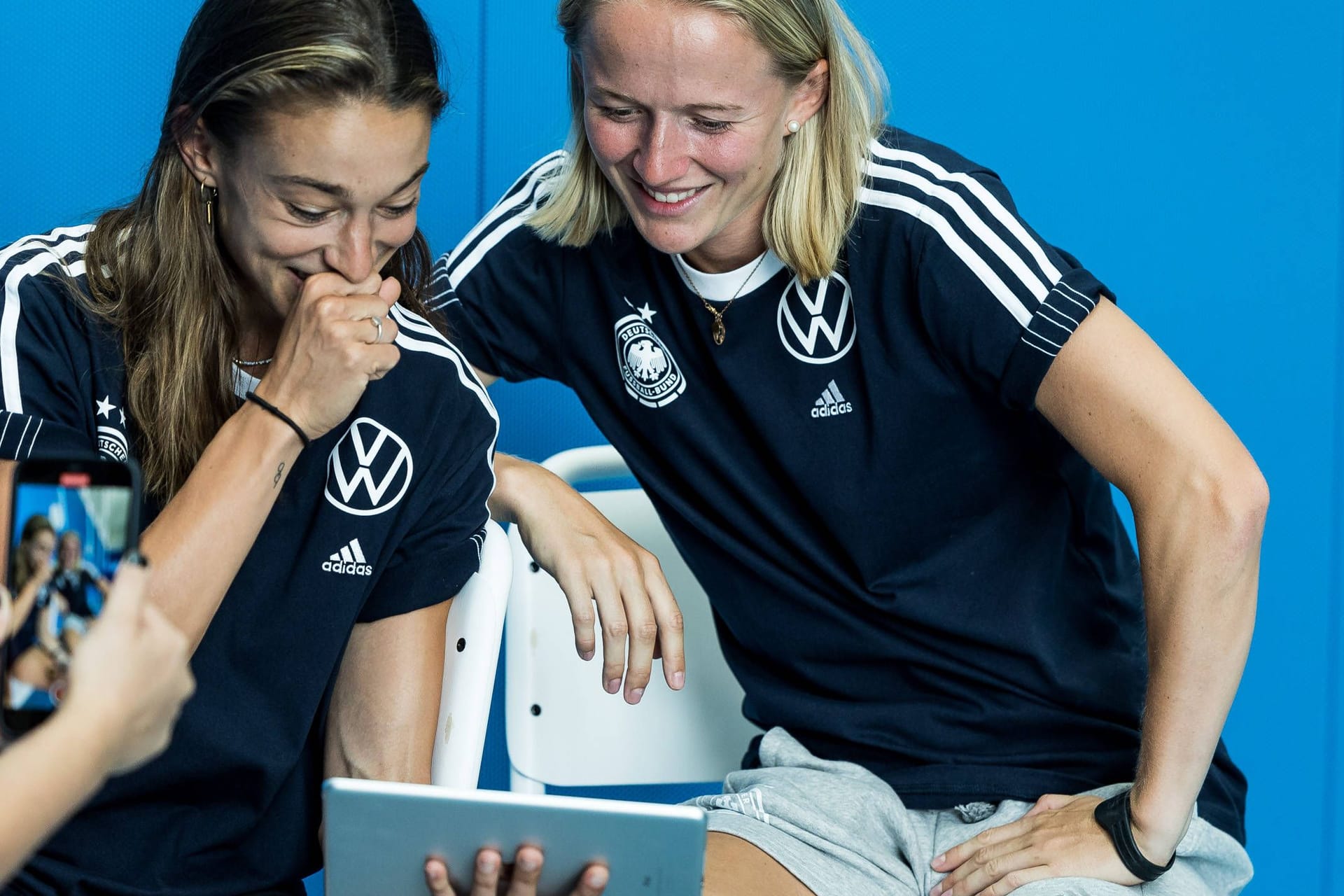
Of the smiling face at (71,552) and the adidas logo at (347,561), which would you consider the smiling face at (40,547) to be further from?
the adidas logo at (347,561)

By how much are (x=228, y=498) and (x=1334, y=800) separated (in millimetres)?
1729

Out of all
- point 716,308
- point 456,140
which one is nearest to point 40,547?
point 716,308

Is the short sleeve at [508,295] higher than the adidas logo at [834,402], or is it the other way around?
the short sleeve at [508,295]

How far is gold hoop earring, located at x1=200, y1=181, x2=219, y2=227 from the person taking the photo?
1.18m

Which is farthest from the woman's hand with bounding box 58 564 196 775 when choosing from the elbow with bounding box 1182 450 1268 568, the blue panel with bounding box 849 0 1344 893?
the blue panel with bounding box 849 0 1344 893

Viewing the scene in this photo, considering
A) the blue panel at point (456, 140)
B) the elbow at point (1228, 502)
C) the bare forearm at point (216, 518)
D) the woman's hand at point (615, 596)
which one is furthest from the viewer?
the blue panel at point (456, 140)

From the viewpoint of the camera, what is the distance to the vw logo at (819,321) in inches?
51.8

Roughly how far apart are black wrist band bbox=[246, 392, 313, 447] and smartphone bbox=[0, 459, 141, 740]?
315 millimetres

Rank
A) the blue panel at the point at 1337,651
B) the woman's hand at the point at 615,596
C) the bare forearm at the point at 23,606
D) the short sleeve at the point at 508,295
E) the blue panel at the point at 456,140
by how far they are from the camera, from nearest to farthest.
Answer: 1. the bare forearm at the point at 23,606
2. the woman's hand at the point at 615,596
3. the short sleeve at the point at 508,295
4. the blue panel at the point at 456,140
5. the blue panel at the point at 1337,651

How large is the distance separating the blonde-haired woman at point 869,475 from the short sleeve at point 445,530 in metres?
0.11

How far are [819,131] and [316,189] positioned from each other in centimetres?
47

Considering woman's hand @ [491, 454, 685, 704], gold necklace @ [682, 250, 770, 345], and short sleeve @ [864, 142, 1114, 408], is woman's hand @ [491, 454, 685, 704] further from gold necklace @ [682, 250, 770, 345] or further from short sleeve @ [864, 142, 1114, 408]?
short sleeve @ [864, 142, 1114, 408]

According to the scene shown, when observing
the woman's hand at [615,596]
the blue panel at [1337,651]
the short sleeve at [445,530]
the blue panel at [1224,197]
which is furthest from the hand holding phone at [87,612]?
the blue panel at [1337,651]

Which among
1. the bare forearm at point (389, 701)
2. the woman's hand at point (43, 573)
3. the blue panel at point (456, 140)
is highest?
the blue panel at point (456, 140)
